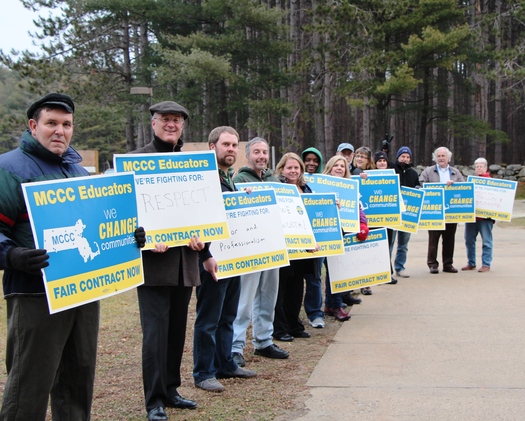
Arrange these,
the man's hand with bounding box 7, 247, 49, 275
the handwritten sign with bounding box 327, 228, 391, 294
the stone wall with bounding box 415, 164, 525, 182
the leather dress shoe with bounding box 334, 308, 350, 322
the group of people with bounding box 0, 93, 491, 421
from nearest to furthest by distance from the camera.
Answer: the man's hand with bounding box 7, 247, 49, 275 → the group of people with bounding box 0, 93, 491, 421 → the leather dress shoe with bounding box 334, 308, 350, 322 → the handwritten sign with bounding box 327, 228, 391, 294 → the stone wall with bounding box 415, 164, 525, 182

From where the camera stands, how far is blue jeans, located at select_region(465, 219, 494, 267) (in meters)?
11.6

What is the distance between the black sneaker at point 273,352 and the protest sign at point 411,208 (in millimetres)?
4783

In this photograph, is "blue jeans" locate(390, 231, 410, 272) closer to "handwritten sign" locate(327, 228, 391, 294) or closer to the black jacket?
the black jacket

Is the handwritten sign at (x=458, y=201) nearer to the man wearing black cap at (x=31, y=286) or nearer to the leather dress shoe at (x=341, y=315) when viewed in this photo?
the leather dress shoe at (x=341, y=315)

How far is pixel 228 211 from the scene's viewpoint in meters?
5.77

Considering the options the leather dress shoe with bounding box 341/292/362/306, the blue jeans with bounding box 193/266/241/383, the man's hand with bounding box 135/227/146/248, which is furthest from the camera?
the leather dress shoe with bounding box 341/292/362/306

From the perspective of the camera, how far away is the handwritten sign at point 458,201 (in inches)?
453

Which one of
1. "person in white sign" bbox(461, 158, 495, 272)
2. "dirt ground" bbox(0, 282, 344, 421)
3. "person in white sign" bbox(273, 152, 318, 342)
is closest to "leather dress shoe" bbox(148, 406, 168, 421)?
"dirt ground" bbox(0, 282, 344, 421)

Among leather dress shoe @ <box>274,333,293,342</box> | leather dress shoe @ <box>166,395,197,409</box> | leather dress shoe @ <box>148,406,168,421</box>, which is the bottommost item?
leather dress shoe @ <box>274,333,293,342</box>

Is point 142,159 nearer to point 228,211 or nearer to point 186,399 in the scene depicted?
point 228,211

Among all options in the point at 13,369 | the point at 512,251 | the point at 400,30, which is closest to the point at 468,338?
the point at 13,369

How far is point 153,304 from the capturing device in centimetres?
463

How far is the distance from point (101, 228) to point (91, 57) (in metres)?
34.5

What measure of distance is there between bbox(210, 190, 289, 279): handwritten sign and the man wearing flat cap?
73cm
